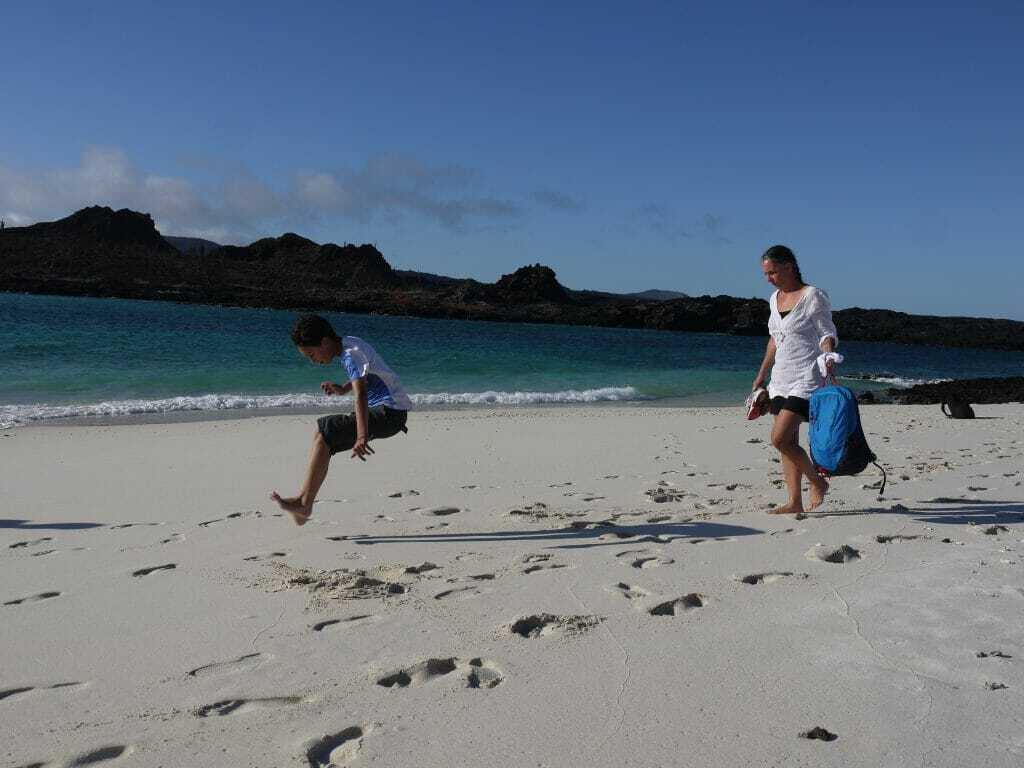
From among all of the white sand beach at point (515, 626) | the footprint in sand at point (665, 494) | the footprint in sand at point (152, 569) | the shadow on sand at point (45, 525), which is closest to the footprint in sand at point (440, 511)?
the white sand beach at point (515, 626)

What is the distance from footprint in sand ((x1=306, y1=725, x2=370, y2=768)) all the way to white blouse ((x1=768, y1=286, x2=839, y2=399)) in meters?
3.39

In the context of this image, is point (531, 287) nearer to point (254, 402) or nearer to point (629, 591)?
point (254, 402)

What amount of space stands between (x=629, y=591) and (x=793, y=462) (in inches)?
80.2

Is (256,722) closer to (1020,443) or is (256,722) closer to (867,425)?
(1020,443)

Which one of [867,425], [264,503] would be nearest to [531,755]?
[264,503]

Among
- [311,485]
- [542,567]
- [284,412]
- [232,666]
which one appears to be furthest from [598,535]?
[284,412]

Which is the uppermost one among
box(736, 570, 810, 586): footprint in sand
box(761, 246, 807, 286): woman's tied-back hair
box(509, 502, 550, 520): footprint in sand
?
box(761, 246, 807, 286): woman's tied-back hair

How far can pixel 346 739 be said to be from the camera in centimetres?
236

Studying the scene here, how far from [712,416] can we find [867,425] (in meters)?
2.38

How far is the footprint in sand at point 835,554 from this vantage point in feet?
13.3

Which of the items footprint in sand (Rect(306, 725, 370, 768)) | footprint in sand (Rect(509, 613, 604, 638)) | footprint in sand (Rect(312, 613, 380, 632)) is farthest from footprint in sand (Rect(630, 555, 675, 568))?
footprint in sand (Rect(306, 725, 370, 768))

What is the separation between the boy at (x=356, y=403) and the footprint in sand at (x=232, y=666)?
1815 millimetres

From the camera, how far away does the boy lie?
189 inches

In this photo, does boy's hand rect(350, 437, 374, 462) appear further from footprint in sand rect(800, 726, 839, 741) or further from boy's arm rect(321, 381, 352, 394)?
footprint in sand rect(800, 726, 839, 741)
